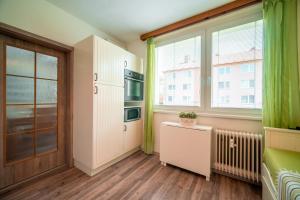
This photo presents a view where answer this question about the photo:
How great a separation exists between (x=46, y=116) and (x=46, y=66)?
777 mm

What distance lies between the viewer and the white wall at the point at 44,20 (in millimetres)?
1504

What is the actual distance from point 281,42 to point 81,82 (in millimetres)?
2808

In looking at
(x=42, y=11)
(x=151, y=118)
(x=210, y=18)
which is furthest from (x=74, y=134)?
(x=210, y=18)

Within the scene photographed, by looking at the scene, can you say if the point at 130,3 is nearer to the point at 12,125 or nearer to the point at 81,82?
the point at 81,82

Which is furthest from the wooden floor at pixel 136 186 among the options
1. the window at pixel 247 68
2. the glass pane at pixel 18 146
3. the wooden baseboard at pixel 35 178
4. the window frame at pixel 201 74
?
the window at pixel 247 68

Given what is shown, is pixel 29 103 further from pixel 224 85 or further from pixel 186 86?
pixel 224 85

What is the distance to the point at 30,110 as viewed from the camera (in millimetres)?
1722

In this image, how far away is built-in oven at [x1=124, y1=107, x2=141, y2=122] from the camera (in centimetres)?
244

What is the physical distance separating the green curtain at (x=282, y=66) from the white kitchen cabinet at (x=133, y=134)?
2.17 m

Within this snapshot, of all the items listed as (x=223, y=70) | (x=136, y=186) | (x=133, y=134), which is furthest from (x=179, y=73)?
(x=136, y=186)

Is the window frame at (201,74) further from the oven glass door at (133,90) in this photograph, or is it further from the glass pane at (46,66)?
the glass pane at (46,66)

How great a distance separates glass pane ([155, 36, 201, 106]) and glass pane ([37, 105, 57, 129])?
190 cm

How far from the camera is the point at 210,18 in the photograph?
2.04m

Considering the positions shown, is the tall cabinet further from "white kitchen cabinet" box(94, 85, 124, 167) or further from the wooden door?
the wooden door
